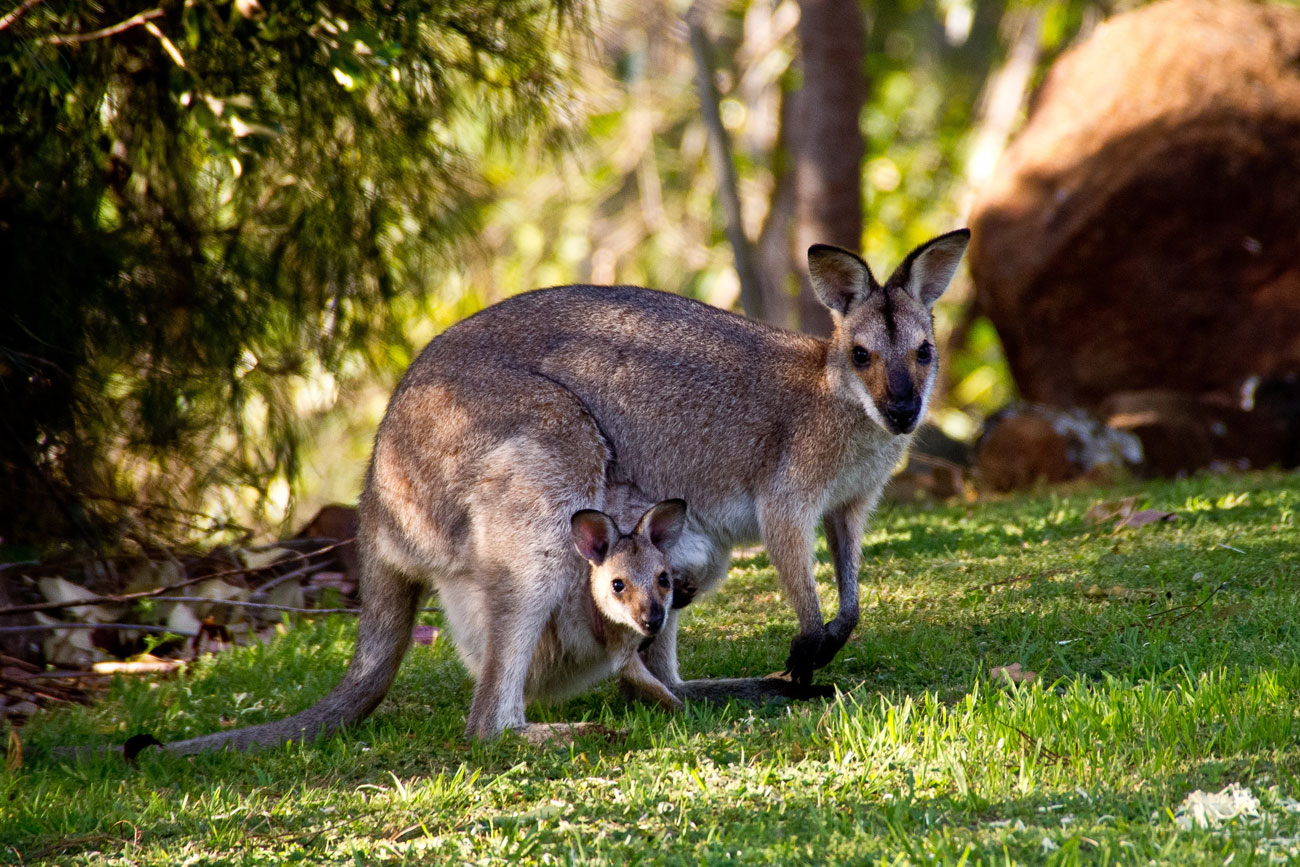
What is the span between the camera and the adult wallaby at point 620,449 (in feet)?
14.9

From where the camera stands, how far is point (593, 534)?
453 cm

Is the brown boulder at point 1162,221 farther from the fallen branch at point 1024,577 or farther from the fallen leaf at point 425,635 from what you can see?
the fallen leaf at point 425,635

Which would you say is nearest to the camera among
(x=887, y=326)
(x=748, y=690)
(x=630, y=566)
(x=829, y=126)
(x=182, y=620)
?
(x=630, y=566)

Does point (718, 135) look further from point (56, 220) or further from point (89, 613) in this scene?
point (89, 613)

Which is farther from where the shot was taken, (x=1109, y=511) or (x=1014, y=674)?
(x=1109, y=511)

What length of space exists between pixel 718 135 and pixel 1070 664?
806 cm

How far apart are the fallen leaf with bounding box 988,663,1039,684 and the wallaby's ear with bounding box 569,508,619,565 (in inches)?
52.1

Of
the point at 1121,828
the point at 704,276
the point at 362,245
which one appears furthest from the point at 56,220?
the point at 704,276

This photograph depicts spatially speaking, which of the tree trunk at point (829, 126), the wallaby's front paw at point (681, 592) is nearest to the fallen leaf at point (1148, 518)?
the wallaby's front paw at point (681, 592)

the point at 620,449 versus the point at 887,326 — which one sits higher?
the point at 887,326

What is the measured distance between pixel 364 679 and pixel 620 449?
48.3 inches

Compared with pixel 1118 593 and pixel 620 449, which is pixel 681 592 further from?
pixel 1118 593

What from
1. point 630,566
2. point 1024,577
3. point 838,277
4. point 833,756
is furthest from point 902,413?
point 833,756

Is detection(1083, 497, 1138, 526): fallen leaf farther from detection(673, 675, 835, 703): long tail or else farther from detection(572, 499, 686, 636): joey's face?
detection(572, 499, 686, 636): joey's face
